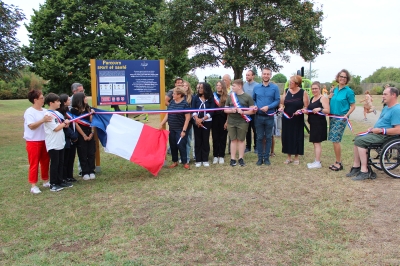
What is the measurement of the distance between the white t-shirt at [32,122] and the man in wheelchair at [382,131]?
5.25m

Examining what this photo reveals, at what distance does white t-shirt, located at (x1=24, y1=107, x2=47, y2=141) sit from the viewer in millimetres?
5258

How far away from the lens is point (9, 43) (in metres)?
13.3

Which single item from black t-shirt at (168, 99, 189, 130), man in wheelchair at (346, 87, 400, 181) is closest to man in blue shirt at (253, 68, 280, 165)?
black t-shirt at (168, 99, 189, 130)

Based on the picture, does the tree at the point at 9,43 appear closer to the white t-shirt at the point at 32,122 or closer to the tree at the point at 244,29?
the tree at the point at 244,29

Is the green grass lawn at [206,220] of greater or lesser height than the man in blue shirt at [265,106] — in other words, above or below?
below

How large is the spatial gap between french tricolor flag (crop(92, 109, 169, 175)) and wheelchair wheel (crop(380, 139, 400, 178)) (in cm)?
381

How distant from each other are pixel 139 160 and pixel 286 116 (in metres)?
3.03

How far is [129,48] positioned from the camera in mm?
27172

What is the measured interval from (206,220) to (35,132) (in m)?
3.15

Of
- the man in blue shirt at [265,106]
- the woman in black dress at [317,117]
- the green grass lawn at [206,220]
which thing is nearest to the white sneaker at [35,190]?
the green grass lawn at [206,220]

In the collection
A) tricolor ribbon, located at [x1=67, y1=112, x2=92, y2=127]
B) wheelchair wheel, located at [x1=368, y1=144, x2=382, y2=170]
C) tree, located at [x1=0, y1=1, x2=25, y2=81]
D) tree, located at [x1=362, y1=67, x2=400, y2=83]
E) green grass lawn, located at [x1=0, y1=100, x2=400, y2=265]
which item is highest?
tree, located at [x1=362, y1=67, x2=400, y2=83]

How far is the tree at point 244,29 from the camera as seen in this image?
16.9 m

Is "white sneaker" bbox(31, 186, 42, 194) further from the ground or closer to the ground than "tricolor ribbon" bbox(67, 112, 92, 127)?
closer to the ground

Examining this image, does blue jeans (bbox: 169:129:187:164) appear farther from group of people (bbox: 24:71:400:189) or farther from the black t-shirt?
the black t-shirt
